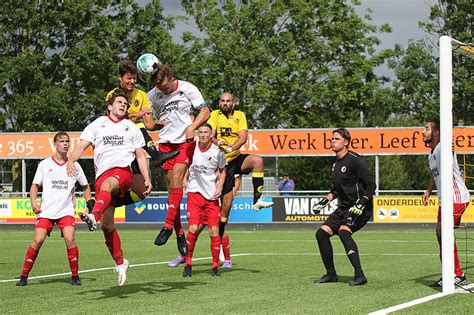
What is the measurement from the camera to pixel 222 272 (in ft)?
48.0

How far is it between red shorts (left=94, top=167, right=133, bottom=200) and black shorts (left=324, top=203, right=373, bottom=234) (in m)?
2.97

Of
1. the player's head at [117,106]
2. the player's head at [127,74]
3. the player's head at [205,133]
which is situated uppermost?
the player's head at [127,74]

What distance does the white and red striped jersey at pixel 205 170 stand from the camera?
14.4 m

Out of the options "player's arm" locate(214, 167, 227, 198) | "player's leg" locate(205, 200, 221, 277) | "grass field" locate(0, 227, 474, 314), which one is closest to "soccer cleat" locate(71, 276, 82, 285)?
"grass field" locate(0, 227, 474, 314)

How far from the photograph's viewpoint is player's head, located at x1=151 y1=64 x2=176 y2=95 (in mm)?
12953

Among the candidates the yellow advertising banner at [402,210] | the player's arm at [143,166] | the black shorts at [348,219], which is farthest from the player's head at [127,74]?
the yellow advertising banner at [402,210]

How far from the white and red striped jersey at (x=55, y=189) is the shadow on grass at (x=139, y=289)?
1.63m

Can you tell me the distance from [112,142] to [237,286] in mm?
2441

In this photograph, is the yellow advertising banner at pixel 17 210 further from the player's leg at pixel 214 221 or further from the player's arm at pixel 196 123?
the player's arm at pixel 196 123

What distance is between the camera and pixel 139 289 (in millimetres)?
12055

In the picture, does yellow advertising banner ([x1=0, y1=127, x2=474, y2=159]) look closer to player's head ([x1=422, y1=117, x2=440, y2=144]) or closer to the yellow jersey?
player's head ([x1=422, y1=117, x2=440, y2=144])

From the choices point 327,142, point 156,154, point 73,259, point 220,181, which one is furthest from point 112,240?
point 327,142

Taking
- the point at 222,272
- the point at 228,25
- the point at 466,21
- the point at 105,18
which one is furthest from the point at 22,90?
the point at 222,272

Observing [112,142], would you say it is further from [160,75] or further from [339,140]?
[339,140]
